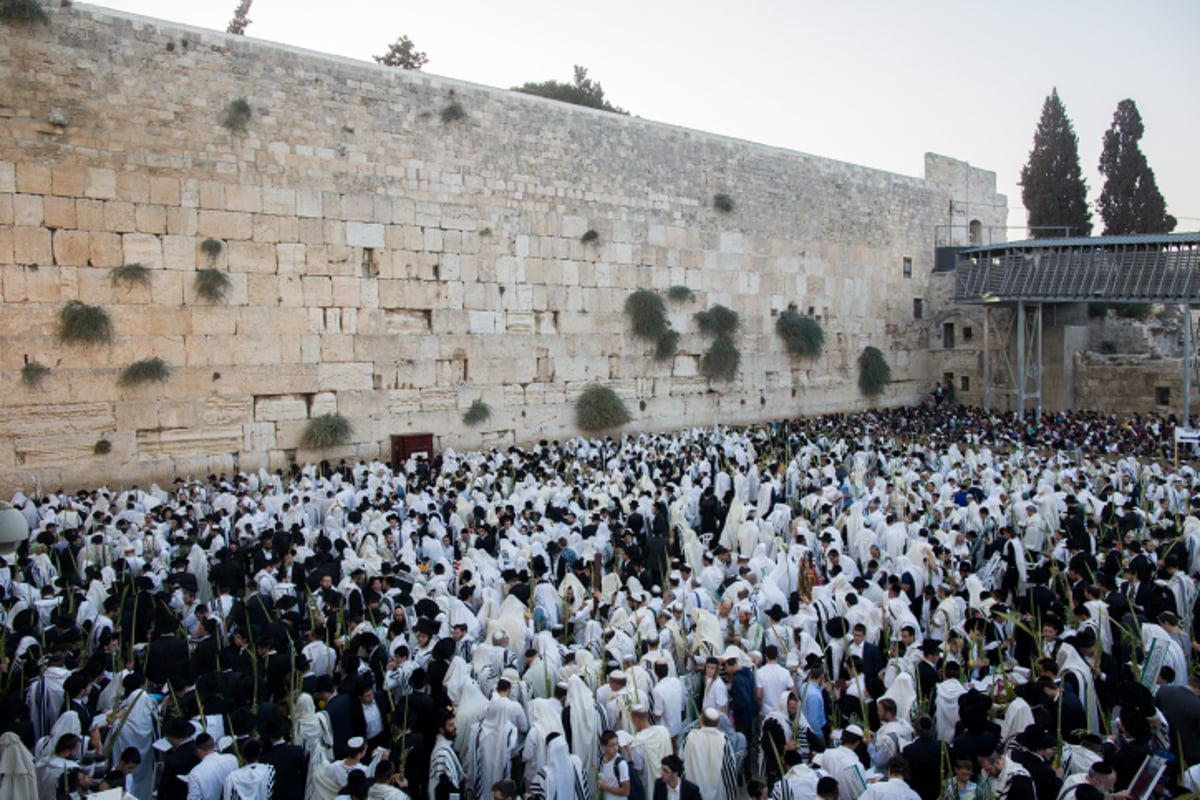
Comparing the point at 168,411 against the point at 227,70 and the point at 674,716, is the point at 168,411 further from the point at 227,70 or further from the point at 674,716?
the point at 674,716

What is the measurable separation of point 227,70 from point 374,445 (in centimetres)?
602

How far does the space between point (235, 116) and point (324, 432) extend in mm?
4820

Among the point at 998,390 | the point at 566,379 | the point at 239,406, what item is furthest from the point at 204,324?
the point at 998,390

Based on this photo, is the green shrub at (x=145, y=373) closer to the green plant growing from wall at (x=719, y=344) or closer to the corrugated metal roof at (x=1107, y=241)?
the green plant growing from wall at (x=719, y=344)

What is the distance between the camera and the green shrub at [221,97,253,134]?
40.5ft

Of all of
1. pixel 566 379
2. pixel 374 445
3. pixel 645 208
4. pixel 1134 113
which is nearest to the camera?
pixel 374 445

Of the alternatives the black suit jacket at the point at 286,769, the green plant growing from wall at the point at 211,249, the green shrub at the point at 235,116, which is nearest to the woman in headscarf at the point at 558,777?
the black suit jacket at the point at 286,769

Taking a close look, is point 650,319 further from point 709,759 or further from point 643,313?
point 709,759

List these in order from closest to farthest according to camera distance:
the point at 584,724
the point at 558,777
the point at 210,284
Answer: the point at 558,777 → the point at 584,724 → the point at 210,284

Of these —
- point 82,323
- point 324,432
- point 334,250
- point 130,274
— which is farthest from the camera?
point 334,250

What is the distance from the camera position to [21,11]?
1088 centimetres

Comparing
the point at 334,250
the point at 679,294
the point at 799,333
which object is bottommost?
the point at 799,333

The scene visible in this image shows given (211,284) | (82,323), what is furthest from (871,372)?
(82,323)

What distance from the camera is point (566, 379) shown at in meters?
16.0
